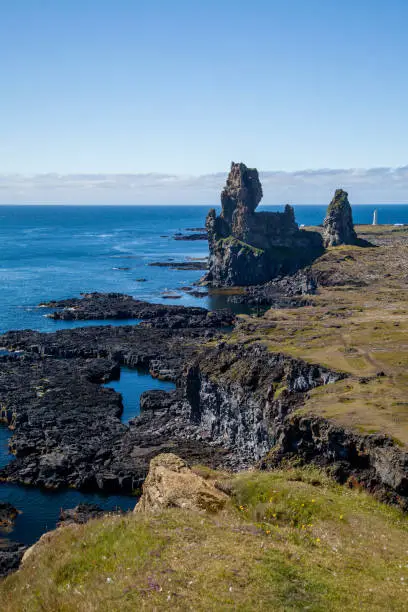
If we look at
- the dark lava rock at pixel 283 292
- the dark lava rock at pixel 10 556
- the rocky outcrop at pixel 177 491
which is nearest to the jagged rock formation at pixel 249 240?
the dark lava rock at pixel 283 292

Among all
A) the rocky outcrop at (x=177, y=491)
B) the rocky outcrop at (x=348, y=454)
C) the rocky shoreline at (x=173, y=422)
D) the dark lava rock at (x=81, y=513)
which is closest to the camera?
the rocky outcrop at (x=177, y=491)

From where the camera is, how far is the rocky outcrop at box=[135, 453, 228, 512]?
83.3ft

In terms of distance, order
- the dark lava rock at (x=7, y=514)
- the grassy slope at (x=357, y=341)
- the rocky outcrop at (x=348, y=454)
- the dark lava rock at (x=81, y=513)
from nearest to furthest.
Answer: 1. the rocky outcrop at (x=348, y=454)
2. the grassy slope at (x=357, y=341)
3. the dark lava rock at (x=81, y=513)
4. the dark lava rock at (x=7, y=514)

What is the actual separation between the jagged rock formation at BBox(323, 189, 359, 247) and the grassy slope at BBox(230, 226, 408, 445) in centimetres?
3465

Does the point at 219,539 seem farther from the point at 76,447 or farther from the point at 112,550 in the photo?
the point at 76,447

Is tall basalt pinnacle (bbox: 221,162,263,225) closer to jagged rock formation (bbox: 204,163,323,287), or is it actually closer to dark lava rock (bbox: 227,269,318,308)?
jagged rock formation (bbox: 204,163,323,287)

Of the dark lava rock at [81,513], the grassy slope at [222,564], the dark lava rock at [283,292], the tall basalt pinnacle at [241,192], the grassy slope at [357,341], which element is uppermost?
the tall basalt pinnacle at [241,192]

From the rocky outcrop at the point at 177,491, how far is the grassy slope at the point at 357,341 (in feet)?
53.9

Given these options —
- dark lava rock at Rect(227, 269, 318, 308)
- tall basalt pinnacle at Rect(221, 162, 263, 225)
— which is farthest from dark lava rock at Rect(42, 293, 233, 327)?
tall basalt pinnacle at Rect(221, 162, 263, 225)

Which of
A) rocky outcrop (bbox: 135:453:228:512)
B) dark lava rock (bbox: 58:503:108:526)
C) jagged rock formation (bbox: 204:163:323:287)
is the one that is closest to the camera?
rocky outcrop (bbox: 135:453:228:512)

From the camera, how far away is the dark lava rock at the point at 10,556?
1499 inches

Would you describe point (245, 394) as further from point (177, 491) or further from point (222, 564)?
point (222, 564)

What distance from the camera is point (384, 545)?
2289 centimetres

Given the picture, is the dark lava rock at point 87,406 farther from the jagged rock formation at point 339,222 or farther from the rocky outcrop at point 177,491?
the jagged rock formation at point 339,222
